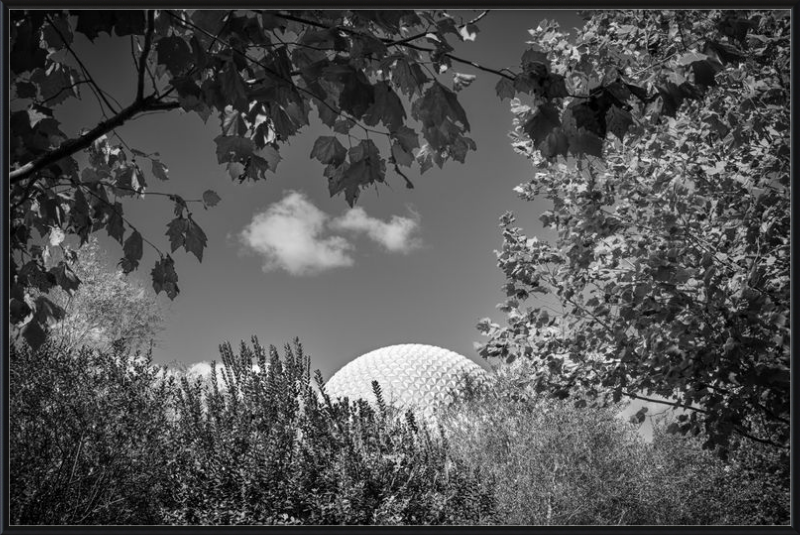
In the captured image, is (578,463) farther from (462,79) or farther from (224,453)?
(462,79)

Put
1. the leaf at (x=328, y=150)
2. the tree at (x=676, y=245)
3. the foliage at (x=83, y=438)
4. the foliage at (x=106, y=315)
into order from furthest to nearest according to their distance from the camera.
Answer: the foliage at (x=106, y=315)
the foliage at (x=83, y=438)
the tree at (x=676, y=245)
the leaf at (x=328, y=150)

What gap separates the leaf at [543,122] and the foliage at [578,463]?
7.95 m

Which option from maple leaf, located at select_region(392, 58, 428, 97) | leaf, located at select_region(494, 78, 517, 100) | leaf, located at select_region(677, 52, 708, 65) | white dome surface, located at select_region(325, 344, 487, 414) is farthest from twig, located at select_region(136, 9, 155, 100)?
white dome surface, located at select_region(325, 344, 487, 414)

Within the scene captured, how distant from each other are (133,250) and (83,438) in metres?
3.44

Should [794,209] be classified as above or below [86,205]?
below

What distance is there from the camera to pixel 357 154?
1.91 m

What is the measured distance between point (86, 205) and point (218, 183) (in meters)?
0.66

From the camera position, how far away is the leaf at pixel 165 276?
7.82ft

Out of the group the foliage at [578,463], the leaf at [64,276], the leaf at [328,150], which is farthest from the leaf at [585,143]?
the foliage at [578,463]

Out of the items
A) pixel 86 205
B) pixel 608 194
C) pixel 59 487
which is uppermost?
pixel 608 194

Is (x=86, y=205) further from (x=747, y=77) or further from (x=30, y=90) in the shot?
(x=747, y=77)

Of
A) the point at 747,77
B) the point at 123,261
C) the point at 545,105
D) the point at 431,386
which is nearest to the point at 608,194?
the point at 747,77

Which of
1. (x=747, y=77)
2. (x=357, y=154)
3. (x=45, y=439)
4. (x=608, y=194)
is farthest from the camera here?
(x=608, y=194)

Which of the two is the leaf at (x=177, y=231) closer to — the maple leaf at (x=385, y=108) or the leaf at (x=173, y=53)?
the leaf at (x=173, y=53)
